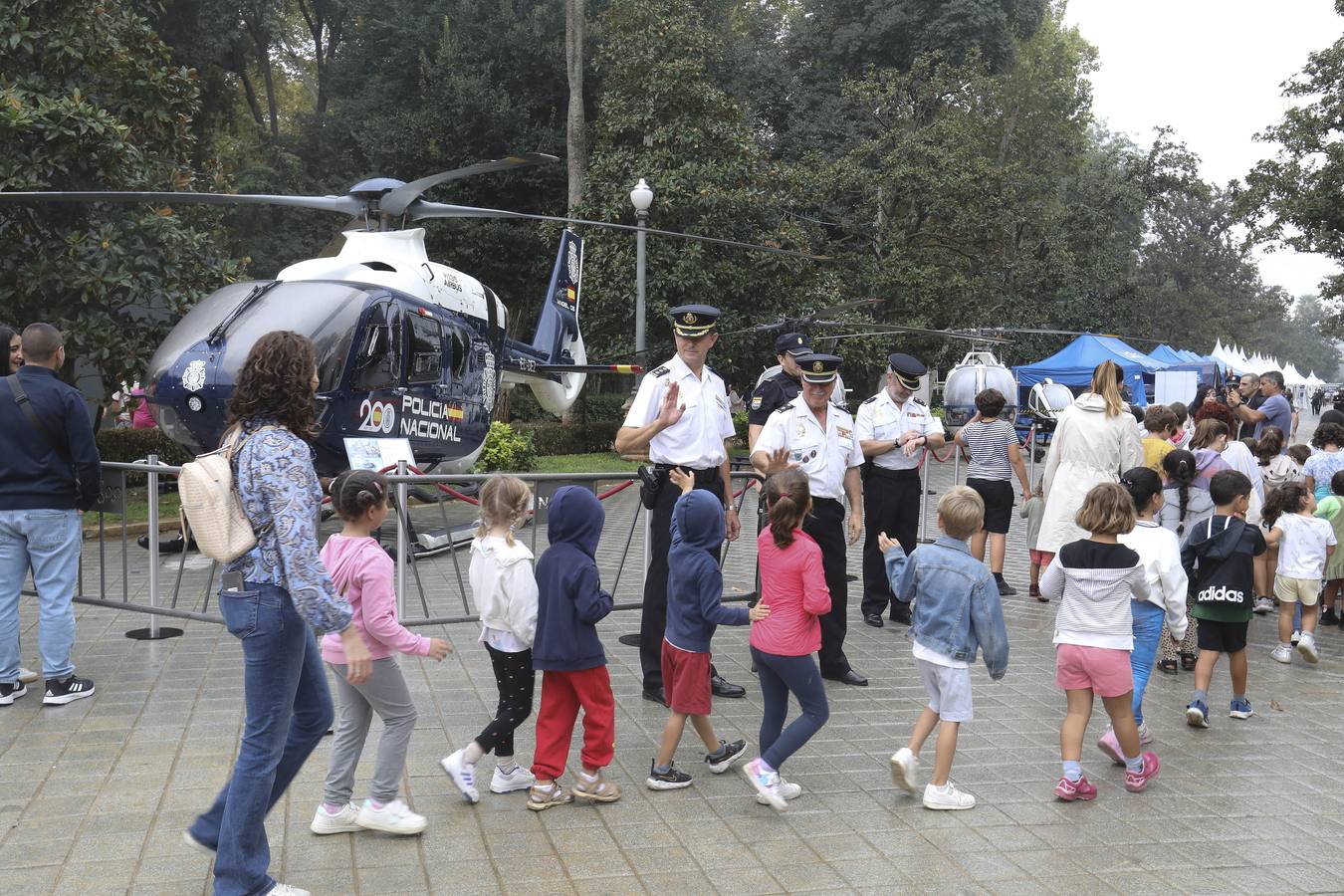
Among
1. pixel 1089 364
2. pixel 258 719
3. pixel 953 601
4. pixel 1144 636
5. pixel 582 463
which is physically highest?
pixel 1089 364

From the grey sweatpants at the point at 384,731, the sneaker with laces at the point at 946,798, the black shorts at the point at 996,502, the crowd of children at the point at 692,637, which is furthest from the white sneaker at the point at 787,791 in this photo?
the black shorts at the point at 996,502

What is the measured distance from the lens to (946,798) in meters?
4.59

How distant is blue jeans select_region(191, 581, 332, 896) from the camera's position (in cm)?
340

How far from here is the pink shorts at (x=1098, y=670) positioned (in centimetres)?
472

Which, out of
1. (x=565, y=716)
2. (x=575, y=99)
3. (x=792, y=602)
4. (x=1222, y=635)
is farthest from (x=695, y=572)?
(x=575, y=99)

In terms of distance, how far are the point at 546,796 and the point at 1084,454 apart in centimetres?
490

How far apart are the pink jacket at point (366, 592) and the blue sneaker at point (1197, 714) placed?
410 centimetres

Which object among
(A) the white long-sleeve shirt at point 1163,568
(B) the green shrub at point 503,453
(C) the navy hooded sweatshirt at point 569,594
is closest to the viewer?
(C) the navy hooded sweatshirt at point 569,594

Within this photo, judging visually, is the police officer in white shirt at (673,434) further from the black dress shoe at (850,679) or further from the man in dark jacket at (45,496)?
the man in dark jacket at (45,496)

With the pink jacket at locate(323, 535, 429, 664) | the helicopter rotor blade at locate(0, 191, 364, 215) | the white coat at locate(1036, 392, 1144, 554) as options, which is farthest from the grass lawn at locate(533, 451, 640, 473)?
the pink jacket at locate(323, 535, 429, 664)

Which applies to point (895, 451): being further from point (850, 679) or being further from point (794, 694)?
point (794, 694)

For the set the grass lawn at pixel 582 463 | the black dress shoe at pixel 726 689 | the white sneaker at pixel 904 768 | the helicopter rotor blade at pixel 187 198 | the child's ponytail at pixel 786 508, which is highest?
the helicopter rotor blade at pixel 187 198

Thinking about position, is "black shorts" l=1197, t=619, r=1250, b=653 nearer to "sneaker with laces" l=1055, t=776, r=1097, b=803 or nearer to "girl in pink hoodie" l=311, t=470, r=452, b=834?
"sneaker with laces" l=1055, t=776, r=1097, b=803

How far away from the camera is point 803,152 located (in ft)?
111
